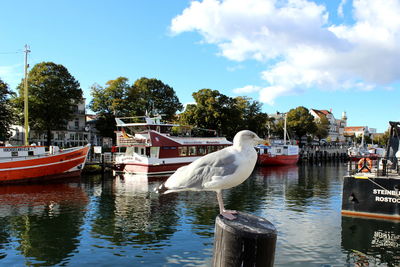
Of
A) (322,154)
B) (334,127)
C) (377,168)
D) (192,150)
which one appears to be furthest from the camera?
(334,127)

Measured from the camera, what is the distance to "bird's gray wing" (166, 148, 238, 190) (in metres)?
5.26

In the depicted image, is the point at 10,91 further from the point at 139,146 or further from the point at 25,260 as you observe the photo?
the point at 25,260

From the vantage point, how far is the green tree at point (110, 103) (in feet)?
176

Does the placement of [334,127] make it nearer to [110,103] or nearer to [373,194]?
[110,103]

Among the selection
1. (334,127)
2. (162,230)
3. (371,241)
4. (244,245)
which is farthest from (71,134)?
(334,127)

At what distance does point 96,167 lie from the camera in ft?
125

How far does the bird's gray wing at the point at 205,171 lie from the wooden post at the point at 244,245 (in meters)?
1.50

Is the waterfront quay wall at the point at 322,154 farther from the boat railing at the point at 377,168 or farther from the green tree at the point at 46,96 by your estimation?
the boat railing at the point at 377,168

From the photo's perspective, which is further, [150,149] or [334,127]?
[334,127]

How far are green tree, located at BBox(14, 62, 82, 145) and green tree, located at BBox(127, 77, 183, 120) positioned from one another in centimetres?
1319

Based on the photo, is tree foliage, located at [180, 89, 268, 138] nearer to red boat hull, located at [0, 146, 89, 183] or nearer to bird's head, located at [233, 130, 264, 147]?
red boat hull, located at [0, 146, 89, 183]

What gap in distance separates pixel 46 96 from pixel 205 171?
46846mm

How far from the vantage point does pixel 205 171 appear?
5500mm

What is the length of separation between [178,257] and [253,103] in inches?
2207
